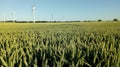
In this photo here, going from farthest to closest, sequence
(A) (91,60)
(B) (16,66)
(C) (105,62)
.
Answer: (A) (91,60), (C) (105,62), (B) (16,66)

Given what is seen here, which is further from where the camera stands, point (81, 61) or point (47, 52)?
point (47, 52)

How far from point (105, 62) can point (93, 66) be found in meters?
0.27

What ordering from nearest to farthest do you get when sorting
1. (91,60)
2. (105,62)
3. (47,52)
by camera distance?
(105,62) → (91,60) → (47,52)

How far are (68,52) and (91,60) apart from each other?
57 cm

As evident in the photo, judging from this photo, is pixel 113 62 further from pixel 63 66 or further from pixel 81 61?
pixel 63 66

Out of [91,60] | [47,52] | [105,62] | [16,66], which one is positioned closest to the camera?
[16,66]

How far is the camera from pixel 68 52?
5.11 meters

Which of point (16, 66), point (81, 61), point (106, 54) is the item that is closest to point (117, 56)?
point (106, 54)

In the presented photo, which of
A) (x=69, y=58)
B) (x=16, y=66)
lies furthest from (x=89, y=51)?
(x=16, y=66)

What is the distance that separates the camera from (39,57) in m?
5.32

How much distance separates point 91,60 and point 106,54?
1.23 ft

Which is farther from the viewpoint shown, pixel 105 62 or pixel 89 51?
pixel 89 51

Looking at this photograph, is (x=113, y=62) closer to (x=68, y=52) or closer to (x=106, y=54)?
(x=106, y=54)

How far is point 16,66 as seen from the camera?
4.22 metres
